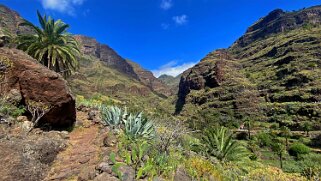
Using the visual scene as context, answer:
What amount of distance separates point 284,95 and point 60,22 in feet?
304

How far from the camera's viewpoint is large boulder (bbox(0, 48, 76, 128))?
11.4 metres

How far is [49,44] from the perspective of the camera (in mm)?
23016

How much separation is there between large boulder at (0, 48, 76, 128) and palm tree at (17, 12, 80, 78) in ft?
32.4

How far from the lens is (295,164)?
176 ft

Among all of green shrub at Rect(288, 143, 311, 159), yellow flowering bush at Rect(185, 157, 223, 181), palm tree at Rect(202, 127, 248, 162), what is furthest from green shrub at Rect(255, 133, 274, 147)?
yellow flowering bush at Rect(185, 157, 223, 181)

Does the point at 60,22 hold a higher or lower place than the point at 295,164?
higher

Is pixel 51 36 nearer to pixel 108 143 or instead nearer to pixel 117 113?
pixel 117 113

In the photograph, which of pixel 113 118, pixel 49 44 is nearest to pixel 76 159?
pixel 113 118

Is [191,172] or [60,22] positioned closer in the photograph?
[191,172]

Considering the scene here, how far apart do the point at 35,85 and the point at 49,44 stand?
12.3m

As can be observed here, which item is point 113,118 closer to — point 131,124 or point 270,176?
point 131,124

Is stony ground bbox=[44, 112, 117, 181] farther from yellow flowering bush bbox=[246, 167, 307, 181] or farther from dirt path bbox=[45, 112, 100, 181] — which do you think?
yellow flowering bush bbox=[246, 167, 307, 181]

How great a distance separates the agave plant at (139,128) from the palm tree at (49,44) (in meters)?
12.4

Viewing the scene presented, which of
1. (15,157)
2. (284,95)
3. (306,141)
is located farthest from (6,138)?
(284,95)
